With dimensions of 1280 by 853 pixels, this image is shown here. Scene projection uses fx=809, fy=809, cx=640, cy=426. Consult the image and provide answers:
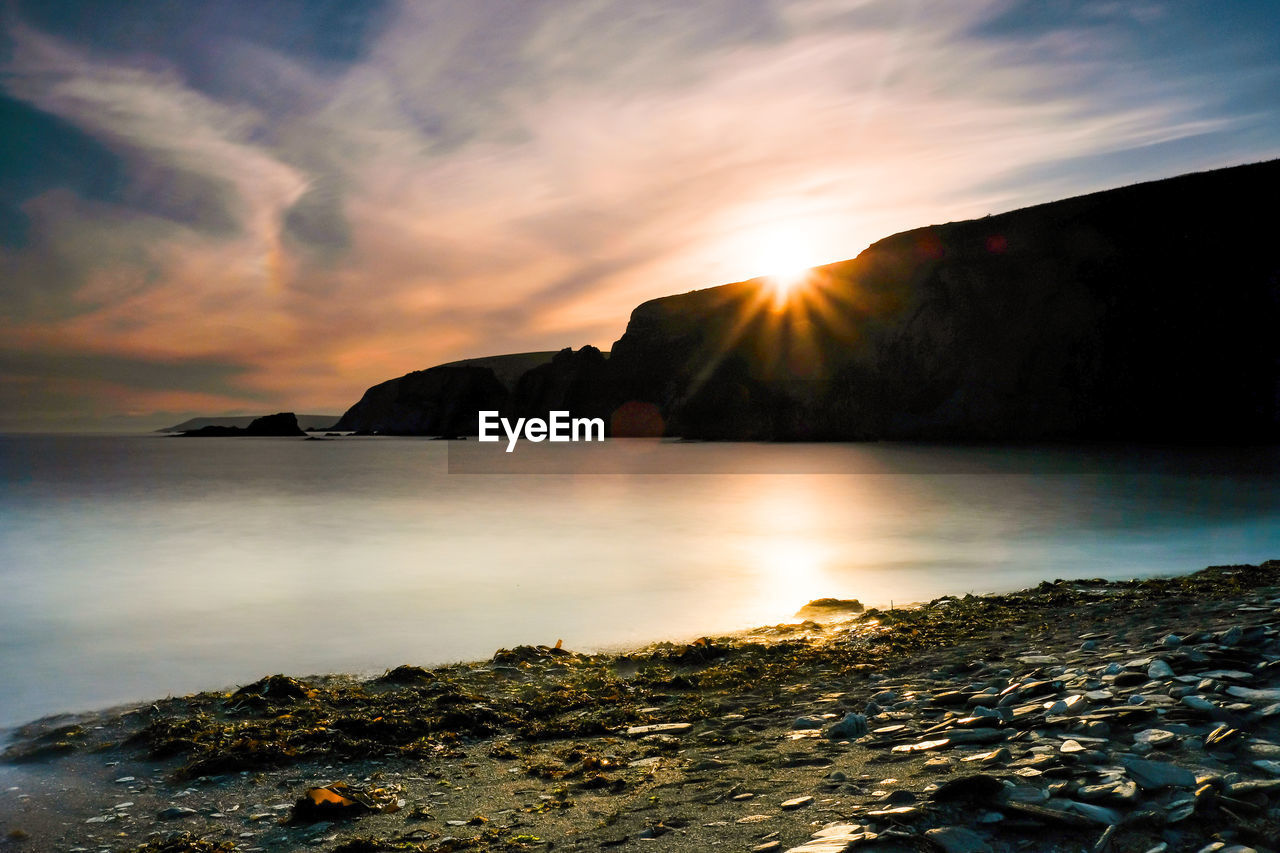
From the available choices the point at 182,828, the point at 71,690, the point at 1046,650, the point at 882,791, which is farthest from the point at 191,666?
the point at 1046,650

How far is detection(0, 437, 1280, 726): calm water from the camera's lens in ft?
31.7

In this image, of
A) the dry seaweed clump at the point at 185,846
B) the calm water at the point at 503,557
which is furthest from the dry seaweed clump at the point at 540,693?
the calm water at the point at 503,557

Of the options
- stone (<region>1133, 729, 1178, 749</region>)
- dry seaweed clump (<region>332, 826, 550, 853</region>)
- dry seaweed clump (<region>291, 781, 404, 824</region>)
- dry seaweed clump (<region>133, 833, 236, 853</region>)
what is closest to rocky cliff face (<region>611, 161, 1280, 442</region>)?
stone (<region>1133, 729, 1178, 749</region>)

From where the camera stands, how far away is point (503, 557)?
16844 millimetres

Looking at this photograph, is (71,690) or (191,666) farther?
(191,666)

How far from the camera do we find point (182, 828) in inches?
167

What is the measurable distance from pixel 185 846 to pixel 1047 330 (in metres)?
63.3

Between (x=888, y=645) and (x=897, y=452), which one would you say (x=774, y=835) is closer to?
(x=888, y=645)

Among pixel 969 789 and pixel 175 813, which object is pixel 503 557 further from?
pixel 969 789

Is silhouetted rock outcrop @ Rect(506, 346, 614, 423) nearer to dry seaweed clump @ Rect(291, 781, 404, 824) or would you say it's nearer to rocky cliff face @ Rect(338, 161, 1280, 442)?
rocky cliff face @ Rect(338, 161, 1280, 442)

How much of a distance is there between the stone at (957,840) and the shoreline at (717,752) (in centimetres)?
1

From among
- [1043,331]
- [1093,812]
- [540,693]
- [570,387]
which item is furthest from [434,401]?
[1093,812]

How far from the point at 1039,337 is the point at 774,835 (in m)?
62.3

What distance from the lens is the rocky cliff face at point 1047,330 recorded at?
51188 mm
